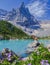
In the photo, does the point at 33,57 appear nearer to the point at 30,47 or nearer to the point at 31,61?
the point at 31,61

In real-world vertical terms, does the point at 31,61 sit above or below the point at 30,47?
above

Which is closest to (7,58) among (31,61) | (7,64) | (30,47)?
(7,64)

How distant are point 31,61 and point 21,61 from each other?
0.45 meters

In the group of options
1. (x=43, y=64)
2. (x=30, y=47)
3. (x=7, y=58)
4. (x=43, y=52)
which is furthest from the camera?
(x=30, y=47)

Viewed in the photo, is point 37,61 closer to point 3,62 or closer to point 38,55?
point 38,55

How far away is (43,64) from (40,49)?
1664mm

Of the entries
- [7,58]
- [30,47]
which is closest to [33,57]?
[7,58]

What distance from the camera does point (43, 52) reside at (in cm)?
797

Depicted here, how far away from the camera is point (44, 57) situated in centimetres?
788

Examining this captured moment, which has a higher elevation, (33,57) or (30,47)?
(33,57)

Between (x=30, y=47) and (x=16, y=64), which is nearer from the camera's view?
(x=16, y=64)

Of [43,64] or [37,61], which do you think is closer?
[43,64]

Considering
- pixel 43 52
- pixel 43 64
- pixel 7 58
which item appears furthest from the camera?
pixel 43 52

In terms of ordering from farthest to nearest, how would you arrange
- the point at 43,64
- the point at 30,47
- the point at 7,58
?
the point at 30,47 → the point at 7,58 → the point at 43,64
